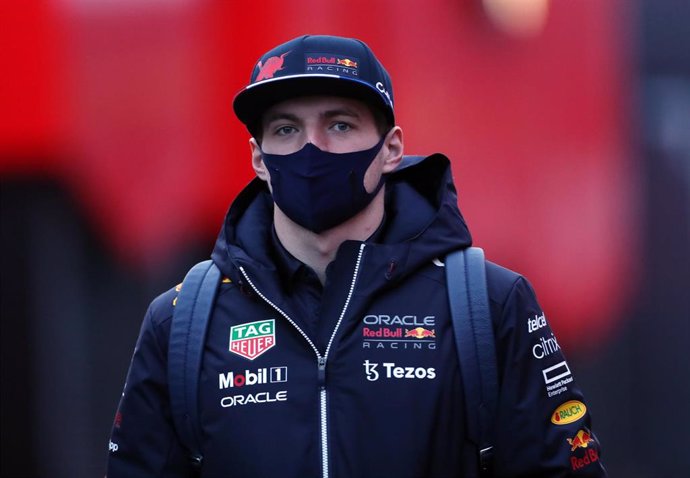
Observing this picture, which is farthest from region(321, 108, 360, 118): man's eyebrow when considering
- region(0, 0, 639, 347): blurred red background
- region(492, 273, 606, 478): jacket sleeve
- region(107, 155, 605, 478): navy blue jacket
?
region(0, 0, 639, 347): blurred red background

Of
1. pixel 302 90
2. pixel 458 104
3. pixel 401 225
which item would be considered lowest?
pixel 401 225

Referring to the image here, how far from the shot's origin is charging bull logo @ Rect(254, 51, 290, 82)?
5.92 feet

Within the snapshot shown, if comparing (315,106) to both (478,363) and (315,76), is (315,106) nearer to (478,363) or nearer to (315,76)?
(315,76)

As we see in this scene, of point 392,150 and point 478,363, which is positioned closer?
point 478,363

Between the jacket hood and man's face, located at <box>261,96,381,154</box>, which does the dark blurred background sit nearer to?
the jacket hood

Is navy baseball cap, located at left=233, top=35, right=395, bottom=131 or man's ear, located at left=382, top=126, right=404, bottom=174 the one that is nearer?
navy baseball cap, located at left=233, top=35, right=395, bottom=131

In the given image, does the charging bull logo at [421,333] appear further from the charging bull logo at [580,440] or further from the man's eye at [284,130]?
the man's eye at [284,130]

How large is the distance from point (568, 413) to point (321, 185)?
0.62 meters

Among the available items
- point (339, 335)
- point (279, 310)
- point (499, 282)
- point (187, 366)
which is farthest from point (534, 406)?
point (187, 366)

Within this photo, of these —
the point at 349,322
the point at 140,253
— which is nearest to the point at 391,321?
the point at 349,322

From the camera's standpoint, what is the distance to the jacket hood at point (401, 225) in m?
1.79

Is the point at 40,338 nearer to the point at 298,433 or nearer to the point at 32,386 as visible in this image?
the point at 32,386

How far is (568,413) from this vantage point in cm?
176

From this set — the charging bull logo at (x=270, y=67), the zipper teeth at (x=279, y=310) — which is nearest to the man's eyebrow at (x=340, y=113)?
the charging bull logo at (x=270, y=67)
